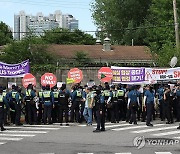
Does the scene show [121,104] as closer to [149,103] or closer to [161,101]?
[161,101]

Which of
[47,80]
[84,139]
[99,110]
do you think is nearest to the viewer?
[84,139]

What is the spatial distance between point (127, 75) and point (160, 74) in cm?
175

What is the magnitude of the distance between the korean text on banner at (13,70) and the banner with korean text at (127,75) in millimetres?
4966

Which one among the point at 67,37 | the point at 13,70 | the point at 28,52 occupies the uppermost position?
the point at 67,37

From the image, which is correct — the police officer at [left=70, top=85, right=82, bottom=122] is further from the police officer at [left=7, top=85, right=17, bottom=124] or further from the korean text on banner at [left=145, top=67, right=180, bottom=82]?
the korean text on banner at [left=145, top=67, right=180, bottom=82]

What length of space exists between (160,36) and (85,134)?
103 feet

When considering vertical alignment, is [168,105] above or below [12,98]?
below

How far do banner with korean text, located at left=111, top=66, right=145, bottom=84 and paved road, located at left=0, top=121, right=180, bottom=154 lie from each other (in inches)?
154

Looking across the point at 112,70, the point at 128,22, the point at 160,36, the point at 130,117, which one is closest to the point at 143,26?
the point at 128,22

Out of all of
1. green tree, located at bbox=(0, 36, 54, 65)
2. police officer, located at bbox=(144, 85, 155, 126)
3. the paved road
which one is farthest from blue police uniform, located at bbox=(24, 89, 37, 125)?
green tree, located at bbox=(0, 36, 54, 65)

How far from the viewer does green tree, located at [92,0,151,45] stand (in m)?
55.6

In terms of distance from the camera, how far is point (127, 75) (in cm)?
2233

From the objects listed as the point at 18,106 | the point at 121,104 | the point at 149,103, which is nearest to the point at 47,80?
the point at 18,106

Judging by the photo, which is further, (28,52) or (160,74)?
(28,52)
